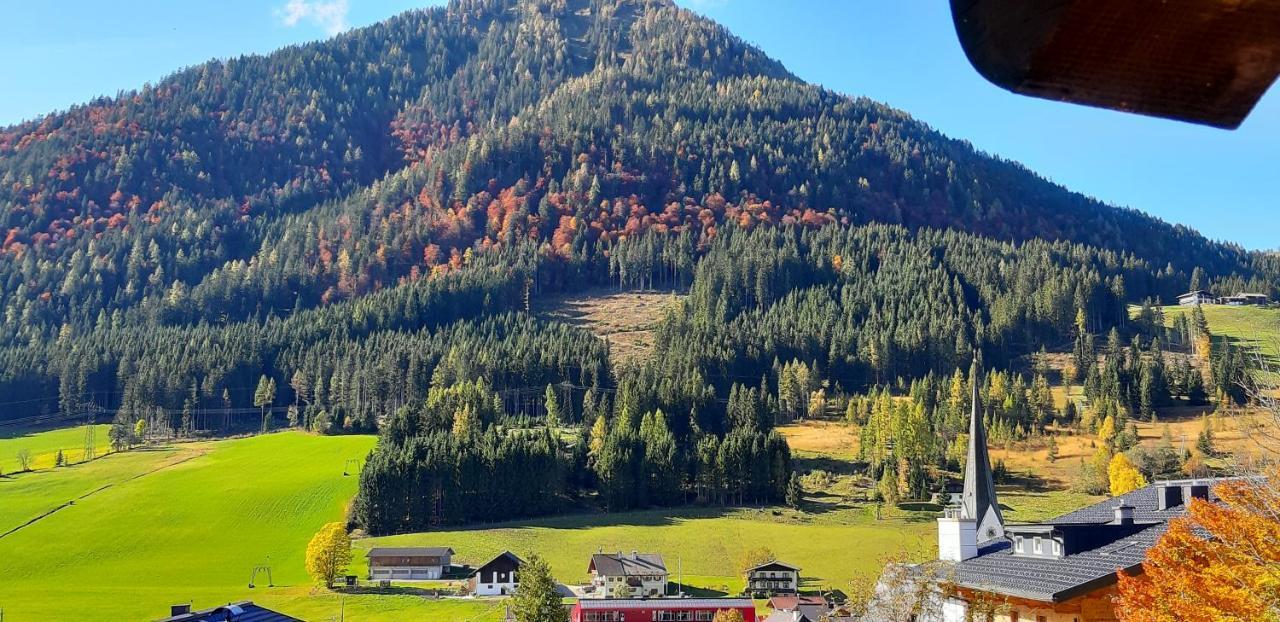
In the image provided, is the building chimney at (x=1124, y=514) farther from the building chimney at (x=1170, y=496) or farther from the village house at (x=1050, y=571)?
the building chimney at (x=1170, y=496)

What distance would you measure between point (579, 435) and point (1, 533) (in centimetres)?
6238

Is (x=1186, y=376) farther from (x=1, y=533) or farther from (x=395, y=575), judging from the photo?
(x=1, y=533)

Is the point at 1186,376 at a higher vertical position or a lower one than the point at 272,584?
higher

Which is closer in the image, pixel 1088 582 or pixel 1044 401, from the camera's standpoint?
pixel 1088 582

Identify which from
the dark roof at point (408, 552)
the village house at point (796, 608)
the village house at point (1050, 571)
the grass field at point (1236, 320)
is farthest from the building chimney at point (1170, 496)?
the grass field at point (1236, 320)

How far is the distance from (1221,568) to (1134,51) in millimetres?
26251

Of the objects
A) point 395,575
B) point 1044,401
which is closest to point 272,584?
point 395,575

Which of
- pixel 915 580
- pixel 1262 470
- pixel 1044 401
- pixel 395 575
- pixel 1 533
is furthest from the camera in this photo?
pixel 1044 401

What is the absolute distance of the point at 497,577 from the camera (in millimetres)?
84125

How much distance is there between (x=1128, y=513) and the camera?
41.3 meters

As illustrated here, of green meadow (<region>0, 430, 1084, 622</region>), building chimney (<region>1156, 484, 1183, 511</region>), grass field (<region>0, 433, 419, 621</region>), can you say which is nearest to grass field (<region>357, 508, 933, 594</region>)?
green meadow (<region>0, 430, 1084, 622</region>)

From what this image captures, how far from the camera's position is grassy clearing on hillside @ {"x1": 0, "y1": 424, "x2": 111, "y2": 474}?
138125 millimetres

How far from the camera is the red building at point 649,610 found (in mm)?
71312

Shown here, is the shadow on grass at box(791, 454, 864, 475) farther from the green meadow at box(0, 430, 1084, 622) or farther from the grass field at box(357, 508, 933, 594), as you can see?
the grass field at box(357, 508, 933, 594)
